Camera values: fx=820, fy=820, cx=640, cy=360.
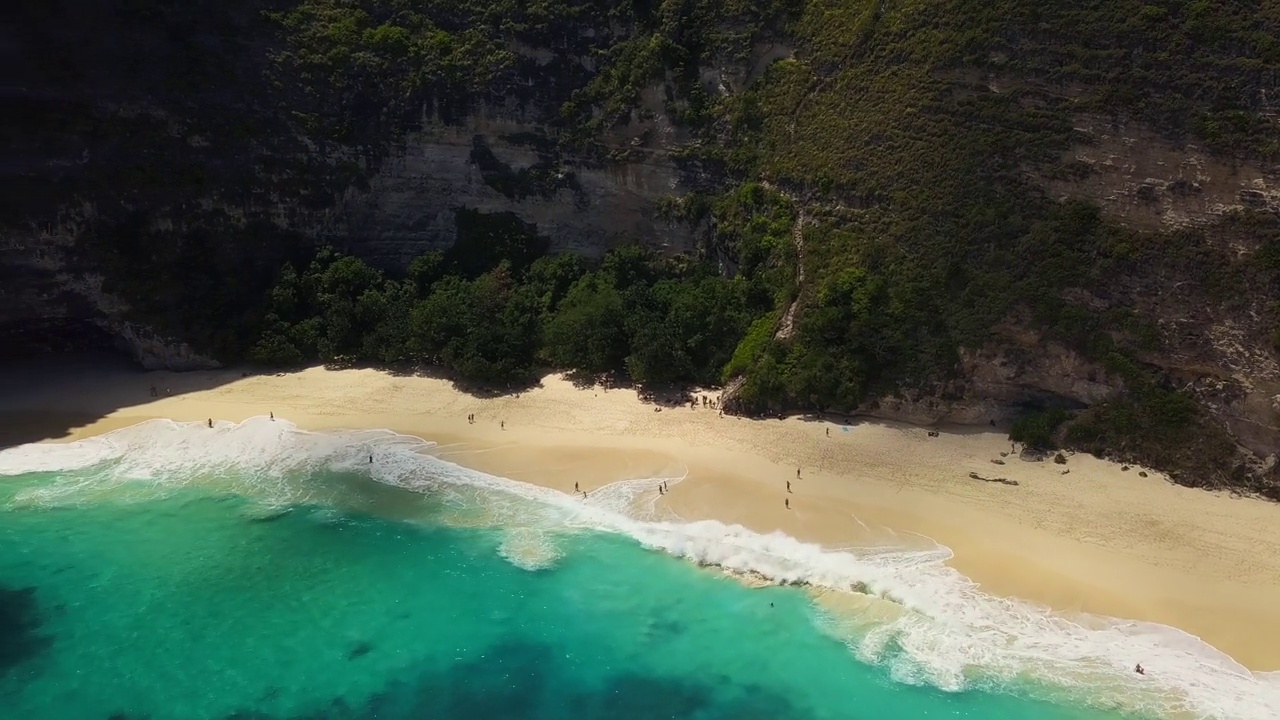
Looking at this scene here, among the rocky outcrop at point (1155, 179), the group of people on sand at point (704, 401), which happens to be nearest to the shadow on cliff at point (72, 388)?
the group of people on sand at point (704, 401)

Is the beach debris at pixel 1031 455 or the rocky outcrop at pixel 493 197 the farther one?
the rocky outcrop at pixel 493 197

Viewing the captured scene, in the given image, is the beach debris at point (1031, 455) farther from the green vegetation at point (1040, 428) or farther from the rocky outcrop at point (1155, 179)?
the rocky outcrop at point (1155, 179)

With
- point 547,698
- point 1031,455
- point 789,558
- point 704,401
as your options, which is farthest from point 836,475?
point 547,698

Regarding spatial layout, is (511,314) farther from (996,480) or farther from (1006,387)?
(996,480)

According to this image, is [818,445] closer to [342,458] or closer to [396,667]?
[396,667]

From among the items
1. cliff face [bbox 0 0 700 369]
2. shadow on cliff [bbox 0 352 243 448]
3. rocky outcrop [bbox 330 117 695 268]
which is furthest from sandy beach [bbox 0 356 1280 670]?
rocky outcrop [bbox 330 117 695 268]

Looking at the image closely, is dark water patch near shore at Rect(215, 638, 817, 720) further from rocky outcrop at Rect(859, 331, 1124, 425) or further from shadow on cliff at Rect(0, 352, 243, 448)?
shadow on cliff at Rect(0, 352, 243, 448)
